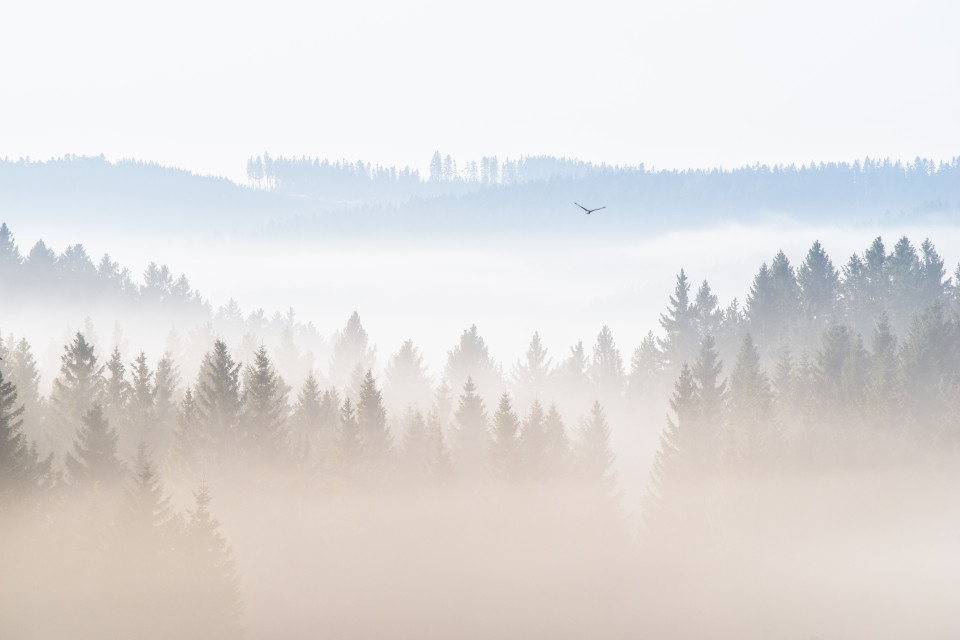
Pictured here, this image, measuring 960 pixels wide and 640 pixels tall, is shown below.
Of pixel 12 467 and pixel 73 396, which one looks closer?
pixel 12 467

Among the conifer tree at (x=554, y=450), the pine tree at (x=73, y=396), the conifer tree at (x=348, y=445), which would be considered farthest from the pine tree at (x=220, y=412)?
the conifer tree at (x=554, y=450)

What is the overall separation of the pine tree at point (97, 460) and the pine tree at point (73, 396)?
15162 millimetres

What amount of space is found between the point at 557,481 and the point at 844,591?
19.3 m

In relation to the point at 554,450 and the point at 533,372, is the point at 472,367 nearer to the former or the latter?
the point at 533,372

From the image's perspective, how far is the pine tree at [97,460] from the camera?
5038 cm

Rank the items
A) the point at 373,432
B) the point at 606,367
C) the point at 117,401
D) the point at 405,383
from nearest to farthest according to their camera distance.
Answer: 1. the point at 373,432
2. the point at 117,401
3. the point at 405,383
4. the point at 606,367

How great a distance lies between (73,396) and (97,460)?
20789 millimetres

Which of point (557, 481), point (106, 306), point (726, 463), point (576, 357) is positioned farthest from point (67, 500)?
point (106, 306)

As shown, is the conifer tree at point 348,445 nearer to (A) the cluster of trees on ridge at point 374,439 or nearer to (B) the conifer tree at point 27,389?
(A) the cluster of trees on ridge at point 374,439

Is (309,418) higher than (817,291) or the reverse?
the reverse

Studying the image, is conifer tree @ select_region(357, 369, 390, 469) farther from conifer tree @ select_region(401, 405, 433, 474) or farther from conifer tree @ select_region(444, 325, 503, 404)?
conifer tree @ select_region(444, 325, 503, 404)

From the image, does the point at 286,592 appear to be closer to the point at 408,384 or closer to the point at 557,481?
the point at 557,481

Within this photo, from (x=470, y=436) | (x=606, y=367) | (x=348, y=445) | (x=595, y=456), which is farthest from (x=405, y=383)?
(x=348, y=445)

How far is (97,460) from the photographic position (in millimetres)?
50625
